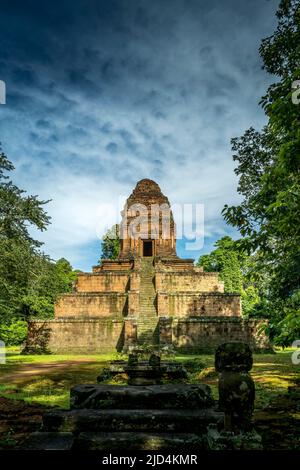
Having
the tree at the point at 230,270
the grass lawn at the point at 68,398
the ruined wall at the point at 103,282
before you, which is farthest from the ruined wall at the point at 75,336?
the tree at the point at 230,270

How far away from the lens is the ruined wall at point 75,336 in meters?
19.7

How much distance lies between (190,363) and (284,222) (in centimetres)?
930

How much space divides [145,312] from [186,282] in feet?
12.3

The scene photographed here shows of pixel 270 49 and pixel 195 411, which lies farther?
pixel 270 49

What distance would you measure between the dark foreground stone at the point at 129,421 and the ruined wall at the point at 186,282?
19.3 metres

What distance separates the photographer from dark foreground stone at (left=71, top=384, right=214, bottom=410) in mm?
4793

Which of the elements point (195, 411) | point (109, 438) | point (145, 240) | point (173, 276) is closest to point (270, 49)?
point (195, 411)

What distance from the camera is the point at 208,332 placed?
19172mm

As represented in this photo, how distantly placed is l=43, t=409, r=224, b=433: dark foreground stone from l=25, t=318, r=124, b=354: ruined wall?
1596 centimetres

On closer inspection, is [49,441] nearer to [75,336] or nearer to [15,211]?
[15,211]

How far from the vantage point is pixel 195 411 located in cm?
451

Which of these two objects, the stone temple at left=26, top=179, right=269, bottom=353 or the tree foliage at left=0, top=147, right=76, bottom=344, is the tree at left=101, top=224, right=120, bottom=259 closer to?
the stone temple at left=26, top=179, right=269, bottom=353

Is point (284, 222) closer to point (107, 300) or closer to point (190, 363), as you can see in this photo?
point (190, 363)

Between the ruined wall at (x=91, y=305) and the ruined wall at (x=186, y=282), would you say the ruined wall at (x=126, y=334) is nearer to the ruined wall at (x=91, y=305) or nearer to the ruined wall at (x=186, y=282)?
the ruined wall at (x=91, y=305)
